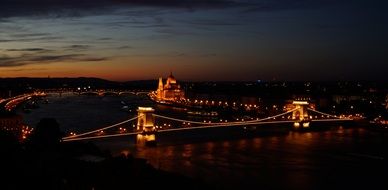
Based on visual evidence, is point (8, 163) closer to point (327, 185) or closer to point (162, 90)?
point (327, 185)

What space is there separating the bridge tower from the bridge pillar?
6136 millimetres

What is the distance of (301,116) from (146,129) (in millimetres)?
8275

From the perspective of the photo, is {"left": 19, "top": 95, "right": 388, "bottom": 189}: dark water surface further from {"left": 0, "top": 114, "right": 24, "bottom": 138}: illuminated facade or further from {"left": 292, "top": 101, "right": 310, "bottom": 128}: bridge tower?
{"left": 292, "top": 101, "right": 310, "bottom": 128}: bridge tower

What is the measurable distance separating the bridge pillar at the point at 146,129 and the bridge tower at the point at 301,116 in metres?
6.14

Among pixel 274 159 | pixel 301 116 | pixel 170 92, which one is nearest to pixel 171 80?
pixel 170 92

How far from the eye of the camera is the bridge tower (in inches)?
781

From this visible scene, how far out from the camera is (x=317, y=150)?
13828 millimetres

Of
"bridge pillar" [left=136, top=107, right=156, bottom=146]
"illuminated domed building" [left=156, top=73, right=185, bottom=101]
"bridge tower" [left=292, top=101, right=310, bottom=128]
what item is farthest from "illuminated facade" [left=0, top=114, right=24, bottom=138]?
"illuminated domed building" [left=156, top=73, right=185, bottom=101]

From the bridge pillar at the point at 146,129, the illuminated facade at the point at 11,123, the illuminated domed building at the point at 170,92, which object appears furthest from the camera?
the illuminated domed building at the point at 170,92

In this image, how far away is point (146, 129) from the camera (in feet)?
47.6

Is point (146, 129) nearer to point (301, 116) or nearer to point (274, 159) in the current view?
point (274, 159)

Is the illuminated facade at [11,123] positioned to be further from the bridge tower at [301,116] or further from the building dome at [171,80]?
the building dome at [171,80]

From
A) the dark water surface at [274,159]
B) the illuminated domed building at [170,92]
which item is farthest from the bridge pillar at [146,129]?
the illuminated domed building at [170,92]

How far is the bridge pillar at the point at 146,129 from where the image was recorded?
45.9 ft
